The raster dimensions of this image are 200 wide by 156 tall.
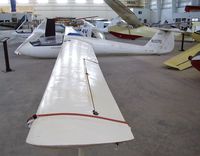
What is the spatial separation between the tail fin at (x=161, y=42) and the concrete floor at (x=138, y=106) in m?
1.17

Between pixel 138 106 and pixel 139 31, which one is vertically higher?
pixel 139 31

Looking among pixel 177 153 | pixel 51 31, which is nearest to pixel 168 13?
pixel 51 31

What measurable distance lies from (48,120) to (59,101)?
35 cm

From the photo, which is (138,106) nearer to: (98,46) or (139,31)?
(98,46)

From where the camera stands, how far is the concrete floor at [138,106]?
2.85 m

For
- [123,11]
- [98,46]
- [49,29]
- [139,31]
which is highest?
[123,11]

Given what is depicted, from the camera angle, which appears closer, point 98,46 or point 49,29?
point 98,46

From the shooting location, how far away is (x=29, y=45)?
847cm

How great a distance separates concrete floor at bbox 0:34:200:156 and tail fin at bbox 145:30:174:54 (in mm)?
1172

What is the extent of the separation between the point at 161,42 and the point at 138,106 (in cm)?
498

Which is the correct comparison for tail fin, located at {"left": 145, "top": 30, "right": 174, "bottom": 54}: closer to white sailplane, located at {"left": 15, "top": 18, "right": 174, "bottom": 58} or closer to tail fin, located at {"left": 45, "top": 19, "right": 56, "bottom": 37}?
white sailplane, located at {"left": 15, "top": 18, "right": 174, "bottom": 58}

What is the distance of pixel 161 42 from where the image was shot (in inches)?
340

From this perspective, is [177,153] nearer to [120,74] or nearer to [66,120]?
[66,120]

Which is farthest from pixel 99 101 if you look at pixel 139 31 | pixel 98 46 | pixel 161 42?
pixel 139 31
